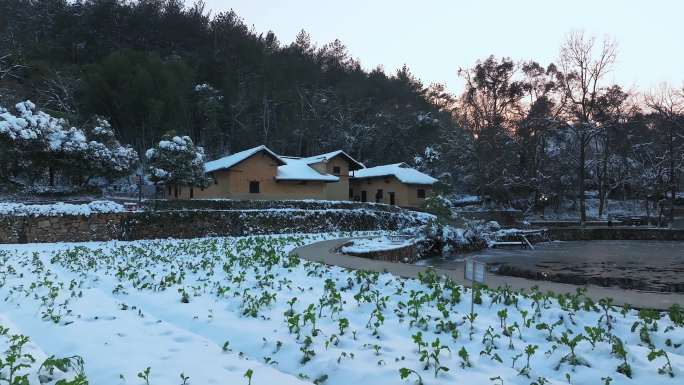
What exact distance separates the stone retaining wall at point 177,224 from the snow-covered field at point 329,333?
12579 millimetres

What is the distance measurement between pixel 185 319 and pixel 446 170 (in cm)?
5070

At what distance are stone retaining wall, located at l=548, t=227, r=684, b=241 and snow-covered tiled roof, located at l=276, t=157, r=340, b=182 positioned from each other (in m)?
16.9

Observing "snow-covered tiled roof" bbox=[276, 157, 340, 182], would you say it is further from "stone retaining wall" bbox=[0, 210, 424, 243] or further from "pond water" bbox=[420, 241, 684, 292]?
"pond water" bbox=[420, 241, 684, 292]

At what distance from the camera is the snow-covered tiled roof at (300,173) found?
3756 centimetres

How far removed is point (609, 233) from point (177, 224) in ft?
89.8

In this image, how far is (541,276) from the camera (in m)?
14.2

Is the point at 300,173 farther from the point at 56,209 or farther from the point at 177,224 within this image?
the point at 56,209

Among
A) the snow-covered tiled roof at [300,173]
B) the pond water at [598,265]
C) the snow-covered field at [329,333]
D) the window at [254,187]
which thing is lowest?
the pond water at [598,265]

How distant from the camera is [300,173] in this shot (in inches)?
1523

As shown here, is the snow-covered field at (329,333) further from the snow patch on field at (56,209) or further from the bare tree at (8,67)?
the bare tree at (8,67)

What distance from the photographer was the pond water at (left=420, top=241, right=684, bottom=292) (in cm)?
1361

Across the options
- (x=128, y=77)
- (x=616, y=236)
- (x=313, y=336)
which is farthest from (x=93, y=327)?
(x=128, y=77)

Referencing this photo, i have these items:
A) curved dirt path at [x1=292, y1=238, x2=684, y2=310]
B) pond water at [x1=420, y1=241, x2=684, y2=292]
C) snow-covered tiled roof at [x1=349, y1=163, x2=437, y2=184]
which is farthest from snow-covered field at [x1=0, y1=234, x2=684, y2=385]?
snow-covered tiled roof at [x1=349, y1=163, x2=437, y2=184]

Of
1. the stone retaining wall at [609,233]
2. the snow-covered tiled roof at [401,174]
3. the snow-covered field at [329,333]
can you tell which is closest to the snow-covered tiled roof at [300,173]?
A: the snow-covered tiled roof at [401,174]
